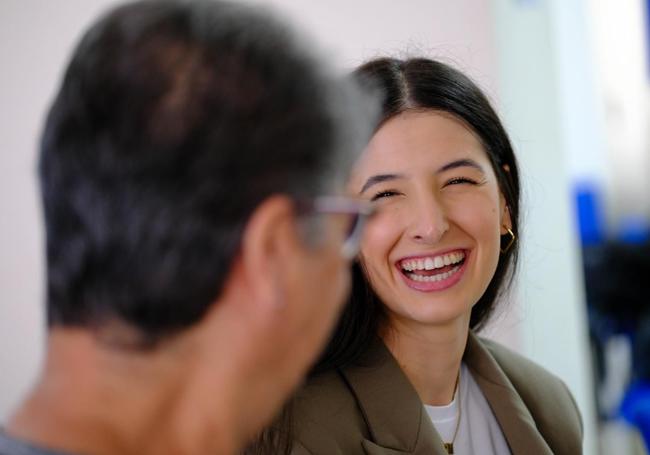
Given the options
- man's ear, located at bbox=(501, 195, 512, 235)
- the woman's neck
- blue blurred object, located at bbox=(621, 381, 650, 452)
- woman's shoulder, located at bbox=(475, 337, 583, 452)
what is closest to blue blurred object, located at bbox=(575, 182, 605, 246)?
blue blurred object, located at bbox=(621, 381, 650, 452)

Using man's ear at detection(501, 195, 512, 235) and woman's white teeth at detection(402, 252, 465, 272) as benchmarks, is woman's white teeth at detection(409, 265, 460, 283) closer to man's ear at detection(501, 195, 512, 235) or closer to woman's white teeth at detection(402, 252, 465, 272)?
woman's white teeth at detection(402, 252, 465, 272)

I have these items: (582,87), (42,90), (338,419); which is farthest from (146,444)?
(582,87)

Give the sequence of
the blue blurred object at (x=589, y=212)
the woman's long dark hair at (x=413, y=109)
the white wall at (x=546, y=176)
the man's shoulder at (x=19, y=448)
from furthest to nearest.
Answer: the blue blurred object at (x=589, y=212)
the white wall at (x=546, y=176)
the woman's long dark hair at (x=413, y=109)
the man's shoulder at (x=19, y=448)

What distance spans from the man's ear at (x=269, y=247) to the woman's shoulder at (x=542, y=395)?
3.10 ft

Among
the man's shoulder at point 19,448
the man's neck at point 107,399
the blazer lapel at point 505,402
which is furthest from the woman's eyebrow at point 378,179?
the man's shoulder at point 19,448

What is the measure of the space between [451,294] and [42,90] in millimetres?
2008

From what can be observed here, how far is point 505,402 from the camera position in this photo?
1.52 meters

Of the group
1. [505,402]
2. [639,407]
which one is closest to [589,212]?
[639,407]

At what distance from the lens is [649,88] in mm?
4301

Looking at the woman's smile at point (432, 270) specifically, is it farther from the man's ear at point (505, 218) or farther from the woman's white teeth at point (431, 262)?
the man's ear at point (505, 218)

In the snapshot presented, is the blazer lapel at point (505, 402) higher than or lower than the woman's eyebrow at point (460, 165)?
lower

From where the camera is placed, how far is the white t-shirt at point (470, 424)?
58.0 inches

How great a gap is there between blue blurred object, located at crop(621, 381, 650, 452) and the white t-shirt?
112cm

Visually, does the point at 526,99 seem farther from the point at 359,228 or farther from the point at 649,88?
the point at 359,228
